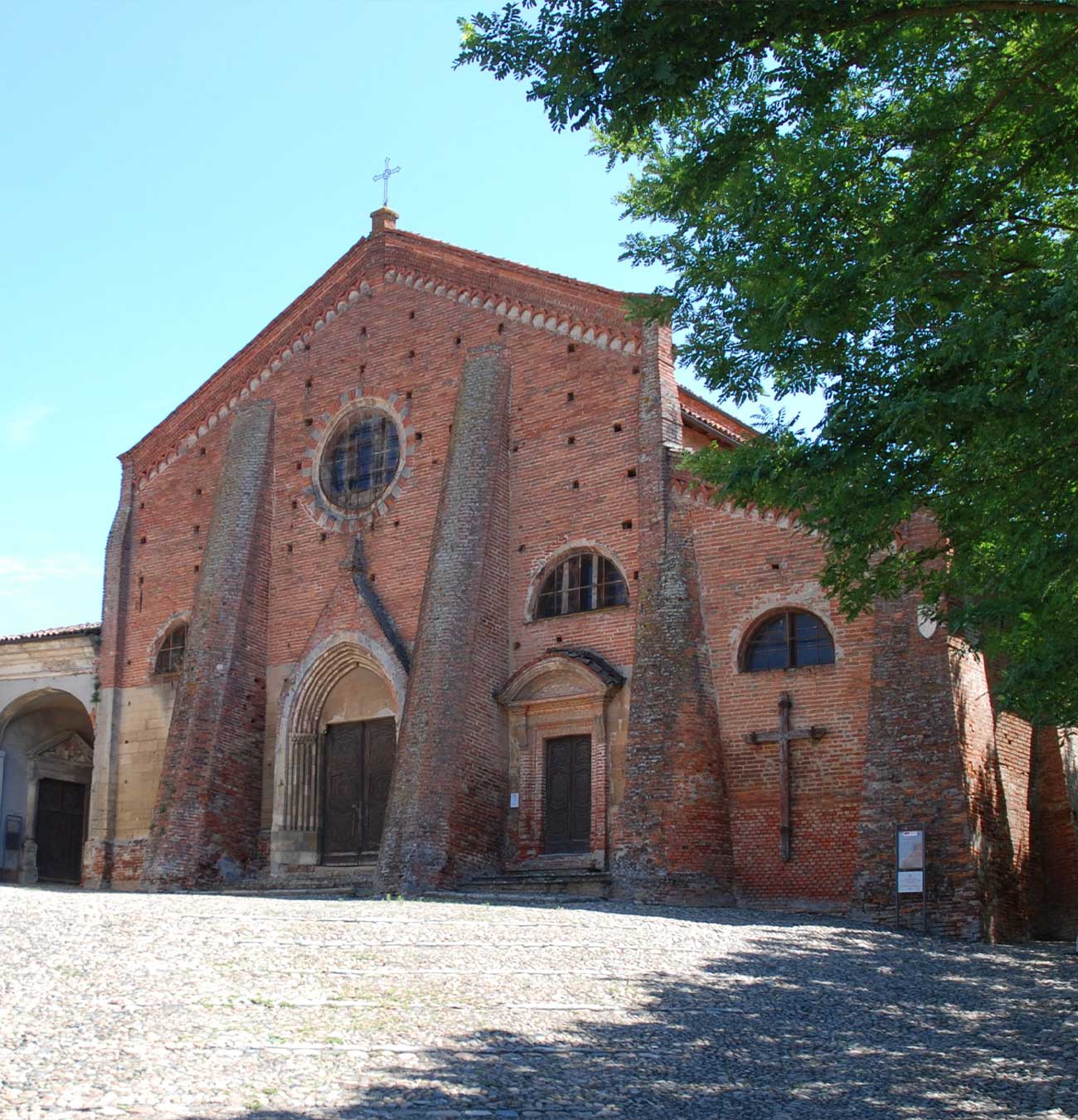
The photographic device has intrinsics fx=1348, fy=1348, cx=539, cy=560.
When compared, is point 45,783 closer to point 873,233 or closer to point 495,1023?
point 495,1023

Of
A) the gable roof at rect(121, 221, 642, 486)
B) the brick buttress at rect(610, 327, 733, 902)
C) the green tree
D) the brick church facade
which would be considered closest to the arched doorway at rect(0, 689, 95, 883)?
the brick church facade

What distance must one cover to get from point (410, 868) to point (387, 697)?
407 cm

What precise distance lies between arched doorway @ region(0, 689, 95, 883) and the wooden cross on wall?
15285 millimetres

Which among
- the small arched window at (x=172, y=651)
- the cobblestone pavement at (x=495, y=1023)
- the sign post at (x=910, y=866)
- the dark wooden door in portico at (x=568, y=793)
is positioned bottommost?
the cobblestone pavement at (x=495, y=1023)

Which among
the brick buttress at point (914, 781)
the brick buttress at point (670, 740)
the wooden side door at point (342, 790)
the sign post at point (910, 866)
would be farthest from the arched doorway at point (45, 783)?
the sign post at point (910, 866)

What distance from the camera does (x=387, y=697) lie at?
2170 cm

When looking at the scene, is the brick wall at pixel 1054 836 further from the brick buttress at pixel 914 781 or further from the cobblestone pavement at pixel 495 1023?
the cobblestone pavement at pixel 495 1023

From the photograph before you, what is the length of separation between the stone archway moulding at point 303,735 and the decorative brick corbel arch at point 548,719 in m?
3.31

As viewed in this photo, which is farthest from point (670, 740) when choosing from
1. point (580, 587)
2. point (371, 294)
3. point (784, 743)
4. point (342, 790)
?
point (371, 294)

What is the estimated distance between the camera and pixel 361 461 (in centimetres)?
2308

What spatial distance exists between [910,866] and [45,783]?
19.0 m

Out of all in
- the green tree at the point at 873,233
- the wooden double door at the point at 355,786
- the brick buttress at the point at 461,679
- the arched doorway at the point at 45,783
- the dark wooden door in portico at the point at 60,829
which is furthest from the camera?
the dark wooden door in portico at the point at 60,829

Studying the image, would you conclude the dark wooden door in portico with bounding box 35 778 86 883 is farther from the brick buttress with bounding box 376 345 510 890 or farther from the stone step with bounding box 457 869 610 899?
the stone step with bounding box 457 869 610 899

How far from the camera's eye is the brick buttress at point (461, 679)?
1852 centimetres
